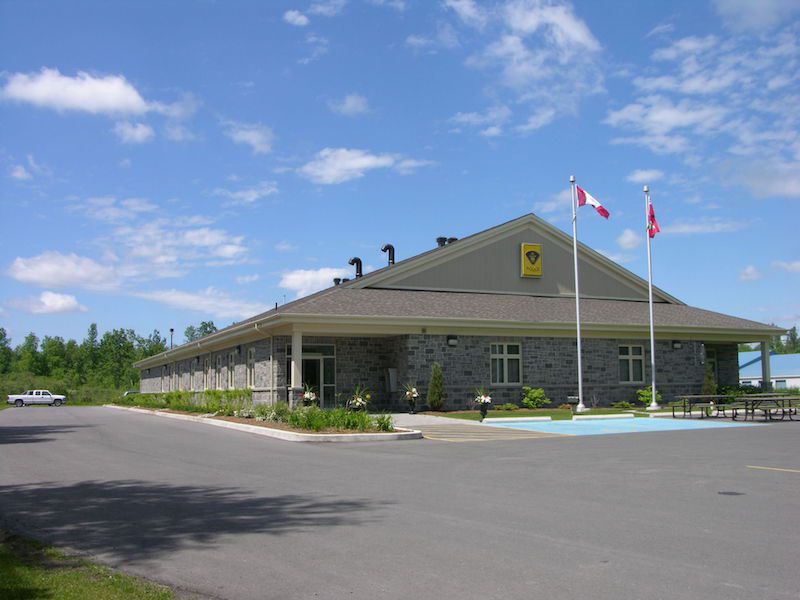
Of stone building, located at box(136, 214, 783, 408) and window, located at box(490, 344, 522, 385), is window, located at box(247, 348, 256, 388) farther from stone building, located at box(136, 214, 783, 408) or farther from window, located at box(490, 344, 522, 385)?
window, located at box(490, 344, 522, 385)

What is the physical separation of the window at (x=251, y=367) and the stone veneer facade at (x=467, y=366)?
39 cm

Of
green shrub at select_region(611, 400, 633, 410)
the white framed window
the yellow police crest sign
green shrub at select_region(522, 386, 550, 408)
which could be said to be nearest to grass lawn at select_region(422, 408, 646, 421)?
green shrub at select_region(522, 386, 550, 408)

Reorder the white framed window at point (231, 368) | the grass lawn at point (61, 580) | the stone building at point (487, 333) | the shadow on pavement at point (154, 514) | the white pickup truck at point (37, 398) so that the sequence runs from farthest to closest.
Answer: the white pickup truck at point (37, 398), the white framed window at point (231, 368), the stone building at point (487, 333), the shadow on pavement at point (154, 514), the grass lawn at point (61, 580)

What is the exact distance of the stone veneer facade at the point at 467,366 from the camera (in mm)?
25469

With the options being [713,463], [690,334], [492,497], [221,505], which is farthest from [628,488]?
[690,334]

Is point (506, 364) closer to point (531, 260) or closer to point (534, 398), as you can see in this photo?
point (534, 398)

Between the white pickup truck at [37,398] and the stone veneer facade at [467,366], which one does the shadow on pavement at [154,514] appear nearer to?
the stone veneer facade at [467,366]

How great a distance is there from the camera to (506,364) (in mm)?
27172

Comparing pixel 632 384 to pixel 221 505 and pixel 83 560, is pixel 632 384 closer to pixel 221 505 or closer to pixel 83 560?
pixel 221 505

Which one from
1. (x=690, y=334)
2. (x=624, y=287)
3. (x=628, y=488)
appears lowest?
(x=628, y=488)

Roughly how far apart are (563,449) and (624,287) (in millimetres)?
19958

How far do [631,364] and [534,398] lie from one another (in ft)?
17.3

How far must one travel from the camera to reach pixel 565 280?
3173 centimetres

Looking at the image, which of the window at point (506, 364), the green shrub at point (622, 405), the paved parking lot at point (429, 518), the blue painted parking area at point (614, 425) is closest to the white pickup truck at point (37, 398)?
the window at point (506, 364)
